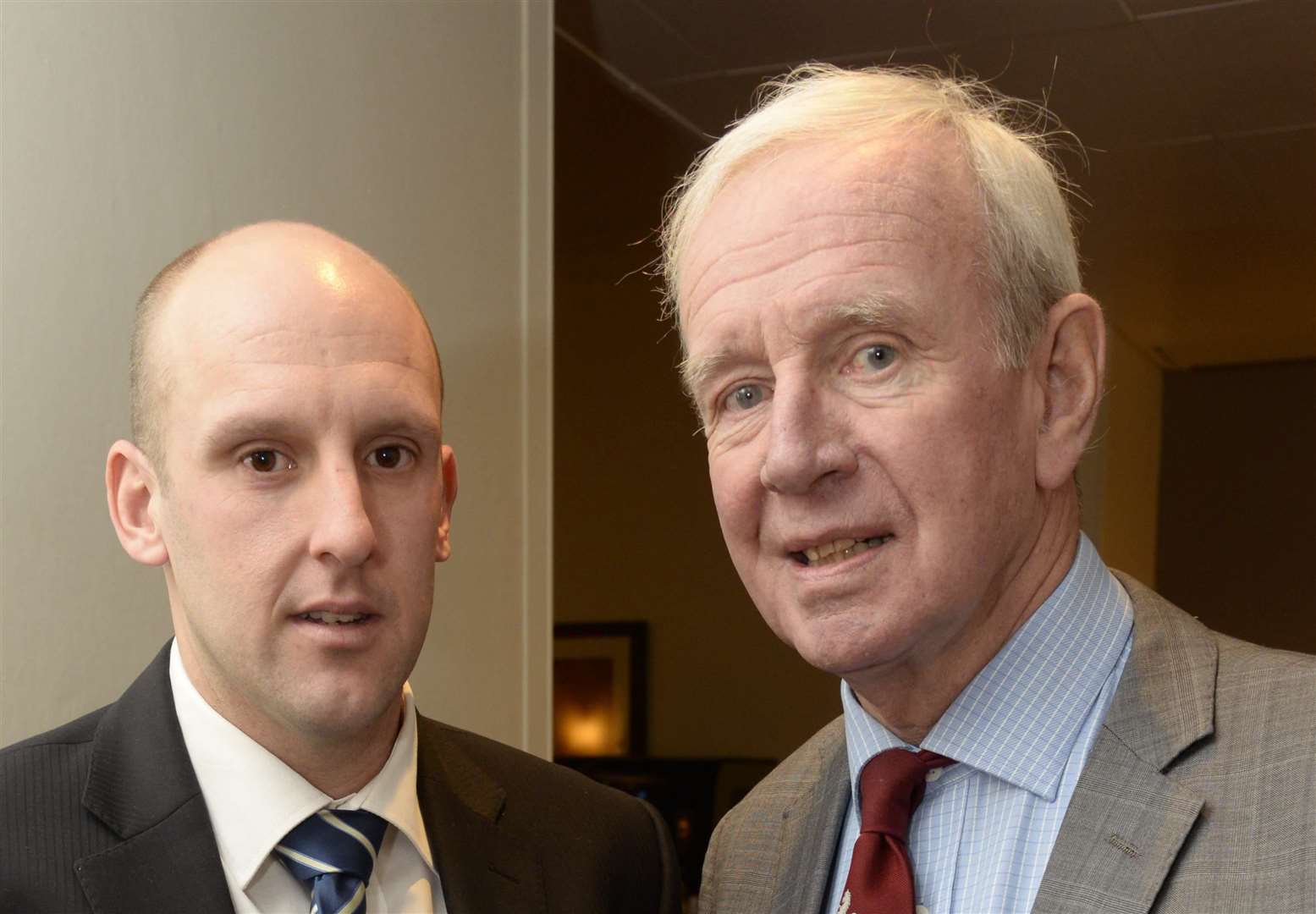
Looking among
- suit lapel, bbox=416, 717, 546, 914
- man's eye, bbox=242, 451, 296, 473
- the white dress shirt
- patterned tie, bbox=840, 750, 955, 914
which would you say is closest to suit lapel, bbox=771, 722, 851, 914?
patterned tie, bbox=840, 750, 955, 914

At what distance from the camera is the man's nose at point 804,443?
1.52 metres

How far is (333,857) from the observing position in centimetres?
157

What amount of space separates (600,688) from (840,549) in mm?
3865

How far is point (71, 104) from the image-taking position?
2092 millimetres

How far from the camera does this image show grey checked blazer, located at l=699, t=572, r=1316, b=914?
1396mm

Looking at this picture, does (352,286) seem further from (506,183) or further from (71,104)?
(506,183)

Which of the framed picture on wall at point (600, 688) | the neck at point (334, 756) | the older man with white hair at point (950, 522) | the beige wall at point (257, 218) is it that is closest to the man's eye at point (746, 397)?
the older man with white hair at point (950, 522)

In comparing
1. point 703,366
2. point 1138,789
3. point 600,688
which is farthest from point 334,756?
point 600,688

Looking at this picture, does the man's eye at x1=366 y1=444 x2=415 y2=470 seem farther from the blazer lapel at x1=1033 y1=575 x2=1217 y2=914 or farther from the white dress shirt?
the blazer lapel at x1=1033 y1=575 x2=1217 y2=914

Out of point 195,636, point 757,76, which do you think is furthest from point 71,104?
point 757,76

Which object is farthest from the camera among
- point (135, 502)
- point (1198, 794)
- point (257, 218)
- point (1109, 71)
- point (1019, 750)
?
point (1109, 71)

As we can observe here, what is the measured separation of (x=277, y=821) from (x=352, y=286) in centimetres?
57

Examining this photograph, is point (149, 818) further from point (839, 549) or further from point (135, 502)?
point (839, 549)

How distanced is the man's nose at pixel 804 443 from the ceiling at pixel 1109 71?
1923 millimetres
